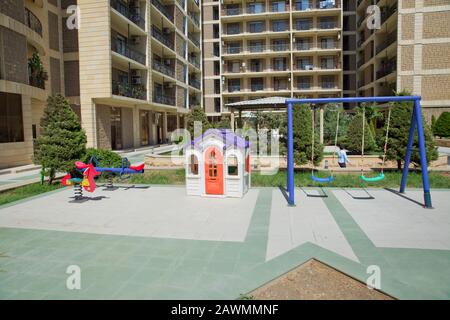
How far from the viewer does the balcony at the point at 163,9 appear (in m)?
31.2

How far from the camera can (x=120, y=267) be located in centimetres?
508

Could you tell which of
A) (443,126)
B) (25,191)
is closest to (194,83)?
(443,126)

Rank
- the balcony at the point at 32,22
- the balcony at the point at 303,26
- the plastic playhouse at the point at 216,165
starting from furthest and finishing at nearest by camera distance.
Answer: the balcony at the point at 303,26 → the balcony at the point at 32,22 → the plastic playhouse at the point at 216,165

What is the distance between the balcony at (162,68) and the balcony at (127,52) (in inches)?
101

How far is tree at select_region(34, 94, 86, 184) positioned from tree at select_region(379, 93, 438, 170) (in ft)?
40.3

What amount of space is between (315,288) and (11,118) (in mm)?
18964

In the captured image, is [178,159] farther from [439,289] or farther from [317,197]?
[439,289]

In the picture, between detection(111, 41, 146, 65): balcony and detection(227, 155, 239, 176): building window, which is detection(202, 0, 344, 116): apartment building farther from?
detection(227, 155, 239, 176): building window

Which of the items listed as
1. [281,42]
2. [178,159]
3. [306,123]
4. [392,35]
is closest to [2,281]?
[306,123]

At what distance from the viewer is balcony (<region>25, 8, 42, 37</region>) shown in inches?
787

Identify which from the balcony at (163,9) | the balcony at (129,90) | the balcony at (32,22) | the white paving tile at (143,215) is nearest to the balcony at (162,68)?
the balcony at (129,90)

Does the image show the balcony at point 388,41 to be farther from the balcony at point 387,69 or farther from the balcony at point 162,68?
the balcony at point 162,68

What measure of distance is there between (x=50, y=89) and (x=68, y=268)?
21.7 metres

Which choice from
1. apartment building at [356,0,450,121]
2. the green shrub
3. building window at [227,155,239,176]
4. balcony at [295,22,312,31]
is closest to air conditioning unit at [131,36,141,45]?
the green shrub
